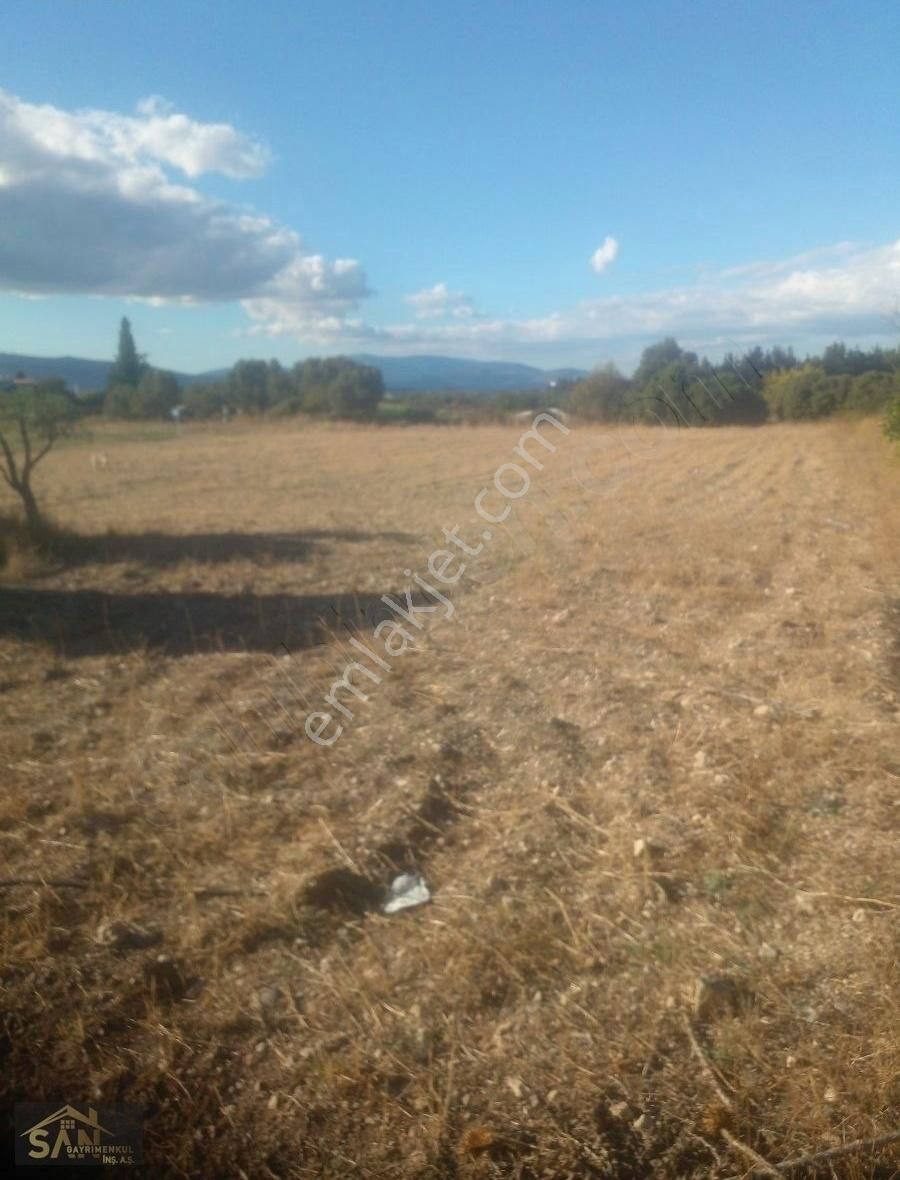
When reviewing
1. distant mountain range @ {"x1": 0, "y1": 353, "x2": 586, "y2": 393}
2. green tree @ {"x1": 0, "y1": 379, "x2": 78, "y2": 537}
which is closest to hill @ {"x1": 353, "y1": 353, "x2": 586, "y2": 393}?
distant mountain range @ {"x1": 0, "y1": 353, "x2": 586, "y2": 393}

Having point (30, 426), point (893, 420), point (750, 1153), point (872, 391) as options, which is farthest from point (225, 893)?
point (872, 391)

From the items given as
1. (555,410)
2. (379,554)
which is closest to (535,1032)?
(379,554)

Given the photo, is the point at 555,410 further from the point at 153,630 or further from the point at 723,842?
the point at 723,842

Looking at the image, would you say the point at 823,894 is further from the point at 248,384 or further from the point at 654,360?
the point at 248,384

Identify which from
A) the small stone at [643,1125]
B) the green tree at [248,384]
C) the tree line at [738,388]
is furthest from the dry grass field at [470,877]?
the green tree at [248,384]

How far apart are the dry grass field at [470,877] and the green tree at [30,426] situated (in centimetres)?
241

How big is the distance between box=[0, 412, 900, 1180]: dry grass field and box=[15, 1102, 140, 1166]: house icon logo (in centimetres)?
6

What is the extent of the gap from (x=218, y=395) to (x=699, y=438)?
40.7 feet

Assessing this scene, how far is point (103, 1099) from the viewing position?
2523mm

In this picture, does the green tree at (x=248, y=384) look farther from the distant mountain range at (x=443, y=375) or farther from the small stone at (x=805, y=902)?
the small stone at (x=805, y=902)

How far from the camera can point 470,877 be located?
3.48 metres

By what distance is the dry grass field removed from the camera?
96.8 inches

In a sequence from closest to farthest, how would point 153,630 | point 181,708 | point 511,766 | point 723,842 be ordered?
1. point 723,842
2. point 511,766
3. point 181,708
4. point 153,630
